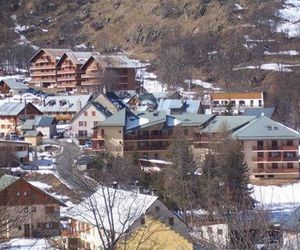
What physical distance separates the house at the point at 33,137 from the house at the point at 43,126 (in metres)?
0.97

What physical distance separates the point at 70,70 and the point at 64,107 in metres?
12.9

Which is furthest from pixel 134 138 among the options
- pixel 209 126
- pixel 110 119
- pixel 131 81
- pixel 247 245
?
pixel 247 245

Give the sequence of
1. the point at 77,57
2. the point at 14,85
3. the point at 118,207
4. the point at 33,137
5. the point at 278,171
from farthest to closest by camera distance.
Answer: the point at 77,57, the point at 14,85, the point at 33,137, the point at 278,171, the point at 118,207

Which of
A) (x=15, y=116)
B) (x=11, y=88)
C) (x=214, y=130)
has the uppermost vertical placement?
(x=11, y=88)

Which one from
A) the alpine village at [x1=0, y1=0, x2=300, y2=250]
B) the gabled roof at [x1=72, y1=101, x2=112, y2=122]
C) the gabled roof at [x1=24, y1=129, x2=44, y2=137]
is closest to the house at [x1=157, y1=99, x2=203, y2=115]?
the alpine village at [x1=0, y1=0, x2=300, y2=250]

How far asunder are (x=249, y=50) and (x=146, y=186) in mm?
40628

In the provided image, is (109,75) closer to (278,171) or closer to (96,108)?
(96,108)

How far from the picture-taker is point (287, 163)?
28.2 meters

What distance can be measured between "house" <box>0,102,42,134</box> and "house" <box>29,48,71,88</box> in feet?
52.1

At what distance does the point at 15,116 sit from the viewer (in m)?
36.8

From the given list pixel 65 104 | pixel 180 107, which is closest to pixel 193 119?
pixel 180 107

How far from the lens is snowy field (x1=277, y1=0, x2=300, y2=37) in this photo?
216 ft

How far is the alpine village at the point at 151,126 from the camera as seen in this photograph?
1166 cm

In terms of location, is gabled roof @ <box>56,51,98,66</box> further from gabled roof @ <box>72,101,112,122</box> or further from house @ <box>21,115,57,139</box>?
house @ <box>21,115,57,139</box>
